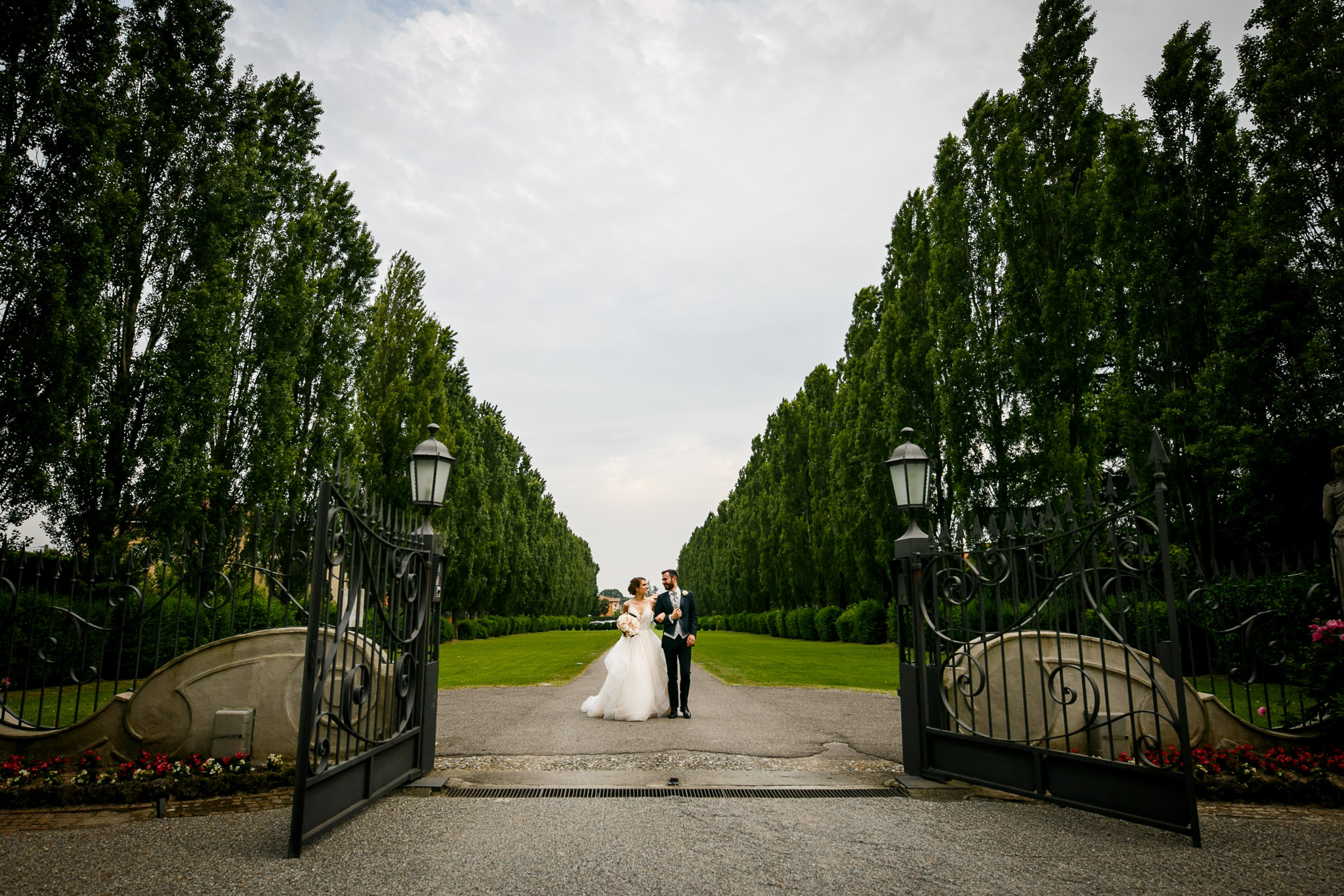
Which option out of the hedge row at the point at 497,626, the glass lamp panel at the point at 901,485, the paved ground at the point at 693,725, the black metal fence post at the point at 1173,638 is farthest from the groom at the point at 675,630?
the hedge row at the point at 497,626

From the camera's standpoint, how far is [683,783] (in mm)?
5410

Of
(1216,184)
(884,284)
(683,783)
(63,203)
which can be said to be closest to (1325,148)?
(1216,184)

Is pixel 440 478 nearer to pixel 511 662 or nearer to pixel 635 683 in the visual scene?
pixel 635 683

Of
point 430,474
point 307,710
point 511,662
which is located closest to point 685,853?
point 307,710

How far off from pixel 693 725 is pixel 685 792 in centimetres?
323

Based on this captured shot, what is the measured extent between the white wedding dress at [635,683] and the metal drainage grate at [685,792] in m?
3.63

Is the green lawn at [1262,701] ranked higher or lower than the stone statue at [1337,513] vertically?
lower

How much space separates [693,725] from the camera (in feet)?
27.3

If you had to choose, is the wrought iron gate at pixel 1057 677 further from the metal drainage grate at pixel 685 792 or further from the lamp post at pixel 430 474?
the lamp post at pixel 430 474

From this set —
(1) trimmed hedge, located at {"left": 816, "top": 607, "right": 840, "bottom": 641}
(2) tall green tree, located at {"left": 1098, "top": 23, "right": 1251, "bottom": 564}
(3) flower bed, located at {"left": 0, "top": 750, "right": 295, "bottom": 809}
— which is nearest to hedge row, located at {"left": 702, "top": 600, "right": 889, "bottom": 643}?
(1) trimmed hedge, located at {"left": 816, "top": 607, "right": 840, "bottom": 641}

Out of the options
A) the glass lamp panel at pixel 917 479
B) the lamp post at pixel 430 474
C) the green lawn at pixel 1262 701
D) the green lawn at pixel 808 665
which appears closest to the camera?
the green lawn at pixel 1262 701

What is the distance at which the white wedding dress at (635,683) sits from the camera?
8922 millimetres

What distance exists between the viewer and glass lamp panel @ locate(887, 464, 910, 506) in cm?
720

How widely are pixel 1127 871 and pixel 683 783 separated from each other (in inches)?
115
